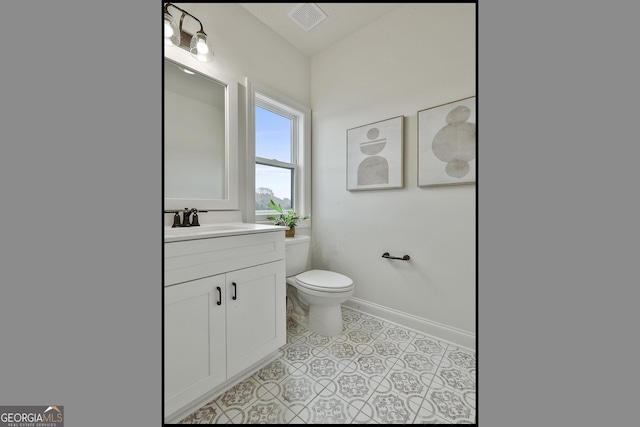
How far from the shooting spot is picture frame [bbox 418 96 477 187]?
1.52 m

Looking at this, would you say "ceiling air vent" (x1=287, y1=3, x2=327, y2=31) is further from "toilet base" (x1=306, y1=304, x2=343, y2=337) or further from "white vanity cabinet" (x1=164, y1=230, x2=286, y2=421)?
"toilet base" (x1=306, y1=304, x2=343, y2=337)

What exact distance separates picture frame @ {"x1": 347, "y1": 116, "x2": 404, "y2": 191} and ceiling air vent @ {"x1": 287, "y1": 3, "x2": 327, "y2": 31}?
934 millimetres

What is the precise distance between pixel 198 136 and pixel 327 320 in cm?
163

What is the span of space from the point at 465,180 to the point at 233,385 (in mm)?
1885

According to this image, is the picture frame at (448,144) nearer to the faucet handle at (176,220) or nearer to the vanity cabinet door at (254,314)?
the vanity cabinet door at (254,314)

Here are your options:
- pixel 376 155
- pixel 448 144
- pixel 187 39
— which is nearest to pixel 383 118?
pixel 376 155

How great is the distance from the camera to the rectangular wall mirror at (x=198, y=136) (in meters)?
1.45

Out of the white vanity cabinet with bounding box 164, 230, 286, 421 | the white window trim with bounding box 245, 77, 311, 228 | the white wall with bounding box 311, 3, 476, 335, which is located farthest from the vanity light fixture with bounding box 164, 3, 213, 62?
the white vanity cabinet with bounding box 164, 230, 286, 421

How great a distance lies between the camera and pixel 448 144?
1603 mm

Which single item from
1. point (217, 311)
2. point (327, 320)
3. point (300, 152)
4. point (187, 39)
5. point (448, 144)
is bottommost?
point (327, 320)

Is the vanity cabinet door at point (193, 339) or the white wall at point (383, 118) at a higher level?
the white wall at point (383, 118)

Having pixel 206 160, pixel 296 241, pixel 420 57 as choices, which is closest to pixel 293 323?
pixel 296 241

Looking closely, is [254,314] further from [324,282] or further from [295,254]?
[295,254]

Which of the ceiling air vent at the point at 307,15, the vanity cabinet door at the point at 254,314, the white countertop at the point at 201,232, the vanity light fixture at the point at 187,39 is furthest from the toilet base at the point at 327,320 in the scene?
the ceiling air vent at the point at 307,15
